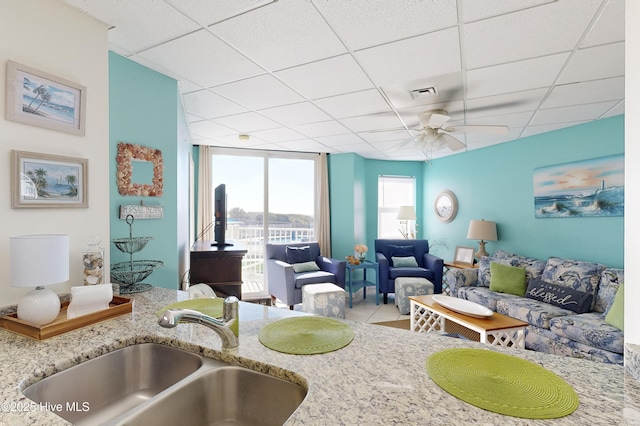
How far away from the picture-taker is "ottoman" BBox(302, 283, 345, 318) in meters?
3.52

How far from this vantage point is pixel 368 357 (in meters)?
0.96

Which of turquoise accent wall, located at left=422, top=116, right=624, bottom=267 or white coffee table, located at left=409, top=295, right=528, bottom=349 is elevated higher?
turquoise accent wall, located at left=422, top=116, right=624, bottom=267

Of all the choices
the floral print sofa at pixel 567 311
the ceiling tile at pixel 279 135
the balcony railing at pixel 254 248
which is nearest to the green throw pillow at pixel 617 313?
the floral print sofa at pixel 567 311

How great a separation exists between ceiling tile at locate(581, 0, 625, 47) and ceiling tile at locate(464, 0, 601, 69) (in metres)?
0.05

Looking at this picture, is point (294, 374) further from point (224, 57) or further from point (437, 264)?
point (437, 264)

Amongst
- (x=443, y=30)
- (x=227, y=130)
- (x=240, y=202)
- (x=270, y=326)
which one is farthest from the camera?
(x=240, y=202)

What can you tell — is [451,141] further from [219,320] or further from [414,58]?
[219,320]

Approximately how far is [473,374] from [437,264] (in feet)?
12.4

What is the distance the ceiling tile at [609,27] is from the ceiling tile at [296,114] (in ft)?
6.49

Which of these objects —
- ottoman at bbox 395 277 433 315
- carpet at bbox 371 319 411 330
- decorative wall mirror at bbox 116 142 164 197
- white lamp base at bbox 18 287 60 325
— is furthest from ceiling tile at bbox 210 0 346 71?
ottoman at bbox 395 277 433 315

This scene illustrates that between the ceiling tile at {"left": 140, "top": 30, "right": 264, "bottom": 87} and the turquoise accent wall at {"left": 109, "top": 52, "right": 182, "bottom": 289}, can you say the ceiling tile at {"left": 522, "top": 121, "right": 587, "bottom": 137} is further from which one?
the turquoise accent wall at {"left": 109, "top": 52, "right": 182, "bottom": 289}

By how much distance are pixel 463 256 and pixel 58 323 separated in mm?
4819

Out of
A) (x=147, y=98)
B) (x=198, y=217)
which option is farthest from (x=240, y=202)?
(x=147, y=98)

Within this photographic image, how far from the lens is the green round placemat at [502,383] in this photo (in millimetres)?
719
